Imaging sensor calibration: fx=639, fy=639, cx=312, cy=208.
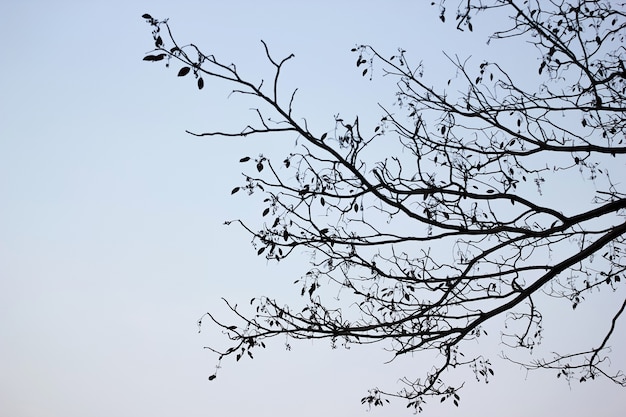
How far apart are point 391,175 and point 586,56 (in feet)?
6.00

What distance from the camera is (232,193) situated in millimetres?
4609

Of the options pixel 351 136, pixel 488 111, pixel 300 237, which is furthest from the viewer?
pixel 488 111

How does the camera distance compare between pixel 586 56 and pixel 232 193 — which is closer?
pixel 232 193

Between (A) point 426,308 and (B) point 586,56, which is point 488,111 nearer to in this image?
(B) point 586,56

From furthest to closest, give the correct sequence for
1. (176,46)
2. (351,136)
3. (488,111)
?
(488,111), (351,136), (176,46)

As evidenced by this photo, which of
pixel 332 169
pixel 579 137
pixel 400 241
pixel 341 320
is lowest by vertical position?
pixel 341 320

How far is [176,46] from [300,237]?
1609 millimetres

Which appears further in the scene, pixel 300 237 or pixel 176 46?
pixel 300 237

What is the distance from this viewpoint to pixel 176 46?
394cm

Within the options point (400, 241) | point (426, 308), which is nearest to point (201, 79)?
point (400, 241)

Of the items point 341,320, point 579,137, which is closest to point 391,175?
Result: point 341,320

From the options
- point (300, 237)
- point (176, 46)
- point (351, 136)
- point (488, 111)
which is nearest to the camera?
point (176, 46)

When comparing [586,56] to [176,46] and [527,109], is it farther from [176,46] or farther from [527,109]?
[176,46]

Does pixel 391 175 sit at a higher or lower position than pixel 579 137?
lower
